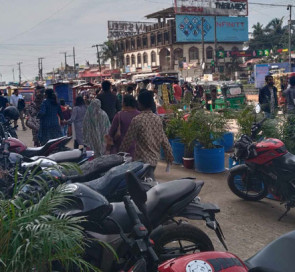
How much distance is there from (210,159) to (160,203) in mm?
4213

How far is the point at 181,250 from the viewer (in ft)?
10.3

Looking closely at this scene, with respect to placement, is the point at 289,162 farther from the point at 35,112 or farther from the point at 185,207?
the point at 35,112

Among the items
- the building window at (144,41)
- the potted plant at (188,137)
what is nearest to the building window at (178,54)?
the building window at (144,41)

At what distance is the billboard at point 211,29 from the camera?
188ft

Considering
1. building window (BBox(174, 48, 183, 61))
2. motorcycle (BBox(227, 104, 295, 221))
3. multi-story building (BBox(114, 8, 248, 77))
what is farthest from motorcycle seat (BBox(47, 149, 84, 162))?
building window (BBox(174, 48, 183, 61))

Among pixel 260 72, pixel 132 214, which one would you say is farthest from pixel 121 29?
pixel 132 214

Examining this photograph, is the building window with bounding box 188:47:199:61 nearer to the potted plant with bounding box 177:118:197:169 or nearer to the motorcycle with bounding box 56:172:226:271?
the potted plant with bounding box 177:118:197:169

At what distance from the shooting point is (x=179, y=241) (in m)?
3.18

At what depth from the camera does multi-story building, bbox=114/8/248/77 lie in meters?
57.2

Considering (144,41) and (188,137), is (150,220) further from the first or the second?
(144,41)

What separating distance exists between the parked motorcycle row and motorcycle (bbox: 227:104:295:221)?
0.04 feet

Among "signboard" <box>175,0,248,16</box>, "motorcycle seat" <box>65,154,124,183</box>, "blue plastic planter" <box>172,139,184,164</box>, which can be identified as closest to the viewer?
"motorcycle seat" <box>65,154,124,183</box>

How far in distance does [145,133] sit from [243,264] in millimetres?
2652

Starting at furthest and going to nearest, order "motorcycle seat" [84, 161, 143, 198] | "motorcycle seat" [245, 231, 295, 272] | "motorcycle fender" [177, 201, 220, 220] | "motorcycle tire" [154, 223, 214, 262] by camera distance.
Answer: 1. "motorcycle seat" [84, 161, 143, 198]
2. "motorcycle fender" [177, 201, 220, 220]
3. "motorcycle tire" [154, 223, 214, 262]
4. "motorcycle seat" [245, 231, 295, 272]
